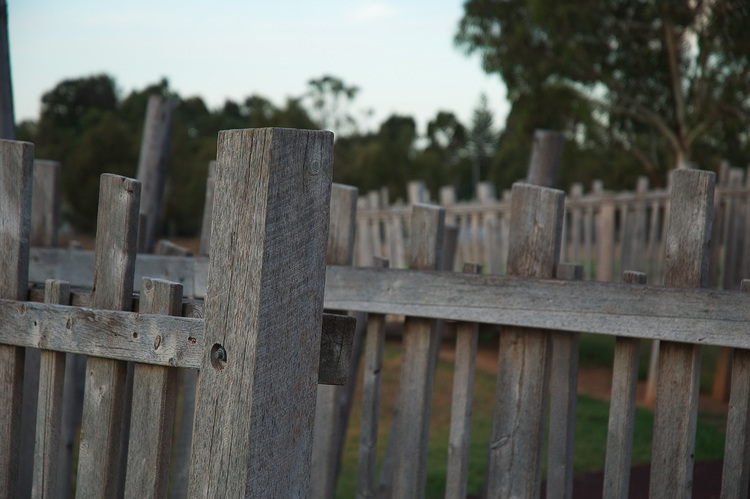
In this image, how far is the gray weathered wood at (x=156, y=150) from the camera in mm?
4164

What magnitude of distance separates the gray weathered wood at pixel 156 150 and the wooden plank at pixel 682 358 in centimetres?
284

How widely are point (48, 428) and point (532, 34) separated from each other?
13008 mm

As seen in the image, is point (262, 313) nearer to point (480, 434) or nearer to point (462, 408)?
point (462, 408)

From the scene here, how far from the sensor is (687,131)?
41.0ft

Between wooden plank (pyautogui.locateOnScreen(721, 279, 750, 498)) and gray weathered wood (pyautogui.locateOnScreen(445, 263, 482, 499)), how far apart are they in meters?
0.73

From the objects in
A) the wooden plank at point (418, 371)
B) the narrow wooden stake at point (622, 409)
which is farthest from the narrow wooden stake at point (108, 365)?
the narrow wooden stake at point (622, 409)

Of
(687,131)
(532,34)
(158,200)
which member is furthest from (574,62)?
(158,200)

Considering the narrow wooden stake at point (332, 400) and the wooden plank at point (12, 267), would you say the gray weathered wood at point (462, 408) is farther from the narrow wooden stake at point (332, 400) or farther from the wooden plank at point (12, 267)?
the wooden plank at point (12, 267)

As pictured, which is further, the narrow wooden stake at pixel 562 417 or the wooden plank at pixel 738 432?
the narrow wooden stake at pixel 562 417

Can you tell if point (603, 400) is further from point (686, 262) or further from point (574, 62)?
point (574, 62)

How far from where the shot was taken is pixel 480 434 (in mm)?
6094

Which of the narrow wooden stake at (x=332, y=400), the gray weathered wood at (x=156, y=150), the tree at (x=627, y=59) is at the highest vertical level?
the tree at (x=627, y=59)

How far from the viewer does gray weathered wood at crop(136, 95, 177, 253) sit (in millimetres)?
4164

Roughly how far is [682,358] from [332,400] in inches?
44.7
